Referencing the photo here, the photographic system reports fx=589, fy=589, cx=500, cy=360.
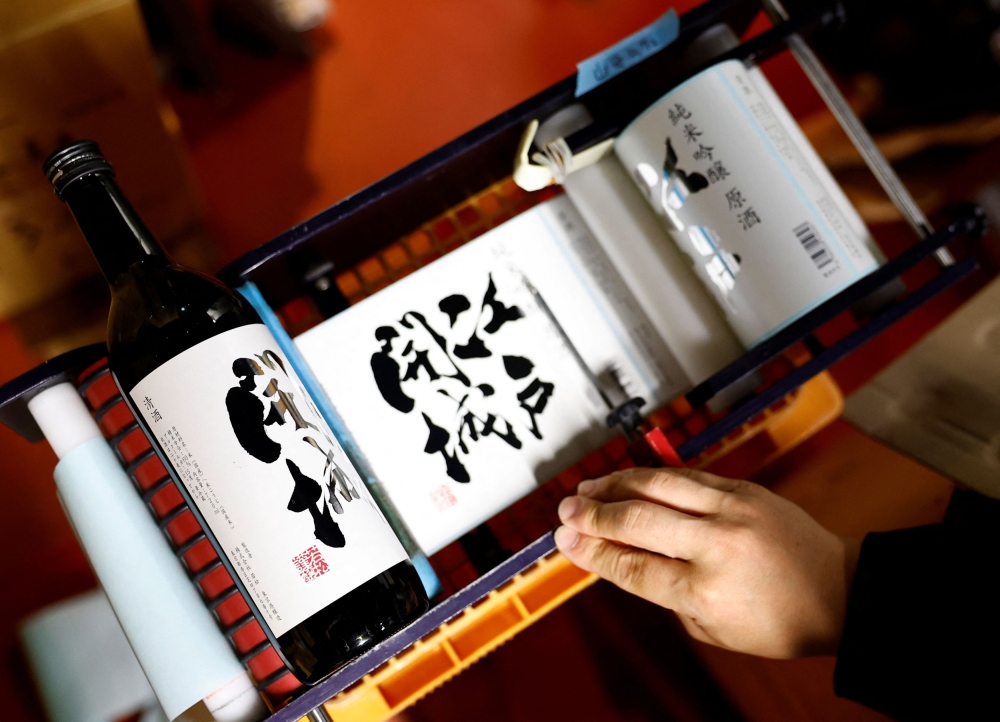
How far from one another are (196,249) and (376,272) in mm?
320

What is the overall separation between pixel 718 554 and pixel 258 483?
0.40 metres

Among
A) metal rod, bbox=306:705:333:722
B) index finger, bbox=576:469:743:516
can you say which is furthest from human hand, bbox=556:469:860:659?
metal rod, bbox=306:705:333:722

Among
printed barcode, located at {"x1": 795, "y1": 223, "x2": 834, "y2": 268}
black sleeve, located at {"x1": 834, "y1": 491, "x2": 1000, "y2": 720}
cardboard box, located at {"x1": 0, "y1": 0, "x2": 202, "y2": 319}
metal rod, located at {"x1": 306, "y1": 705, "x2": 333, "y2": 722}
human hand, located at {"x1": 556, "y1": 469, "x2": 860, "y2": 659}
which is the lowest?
black sleeve, located at {"x1": 834, "y1": 491, "x2": 1000, "y2": 720}

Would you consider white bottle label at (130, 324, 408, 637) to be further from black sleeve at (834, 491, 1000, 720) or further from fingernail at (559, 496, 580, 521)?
black sleeve at (834, 491, 1000, 720)

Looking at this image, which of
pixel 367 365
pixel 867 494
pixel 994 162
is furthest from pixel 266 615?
pixel 994 162

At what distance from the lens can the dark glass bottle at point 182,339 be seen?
0.48 metres

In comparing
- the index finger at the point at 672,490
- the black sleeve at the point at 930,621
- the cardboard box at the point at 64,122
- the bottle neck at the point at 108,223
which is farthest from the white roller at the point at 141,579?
the black sleeve at the point at 930,621

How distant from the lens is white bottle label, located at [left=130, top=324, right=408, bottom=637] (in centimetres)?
46

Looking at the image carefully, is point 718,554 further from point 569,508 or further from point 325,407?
point 325,407

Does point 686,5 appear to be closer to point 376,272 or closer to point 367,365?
point 376,272

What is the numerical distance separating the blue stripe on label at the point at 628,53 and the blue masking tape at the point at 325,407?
0.38 m

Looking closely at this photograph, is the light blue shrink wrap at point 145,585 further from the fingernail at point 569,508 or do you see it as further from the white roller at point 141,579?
the fingernail at point 569,508

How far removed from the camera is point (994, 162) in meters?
0.89

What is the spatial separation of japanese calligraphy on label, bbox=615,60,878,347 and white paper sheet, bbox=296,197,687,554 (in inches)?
4.3
